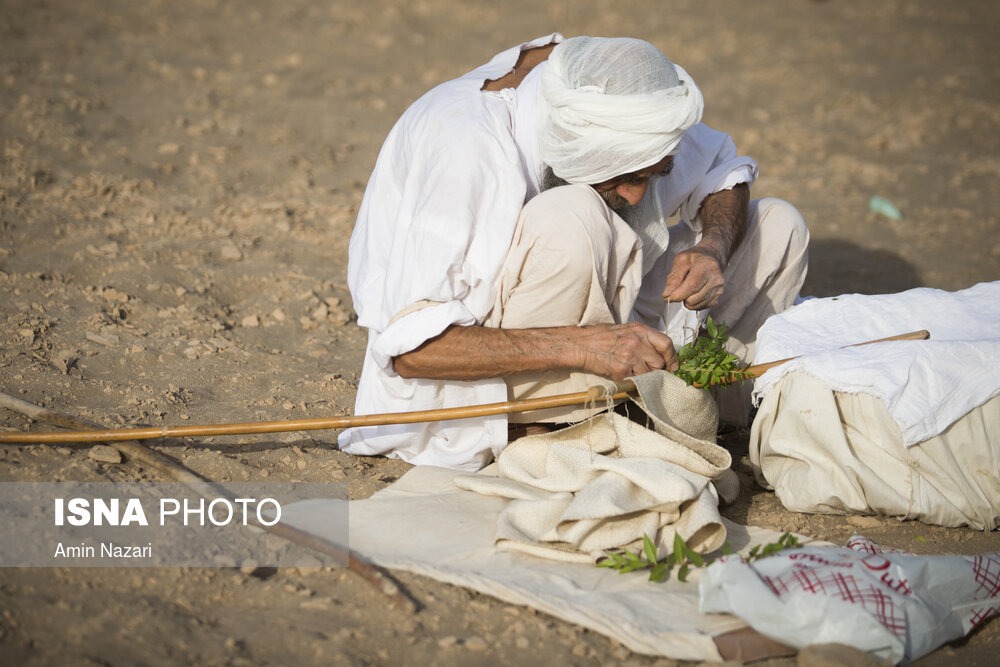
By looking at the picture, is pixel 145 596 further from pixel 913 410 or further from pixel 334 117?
pixel 334 117

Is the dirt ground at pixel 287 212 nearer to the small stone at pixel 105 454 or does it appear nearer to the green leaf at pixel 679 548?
the small stone at pixel 105 454

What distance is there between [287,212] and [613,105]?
3.09 m

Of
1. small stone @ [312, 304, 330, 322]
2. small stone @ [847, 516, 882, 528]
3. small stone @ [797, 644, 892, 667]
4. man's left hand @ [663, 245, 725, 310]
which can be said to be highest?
man's left hand @ [663, 245, 725, 310]

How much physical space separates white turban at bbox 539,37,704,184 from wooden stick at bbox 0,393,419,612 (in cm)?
144

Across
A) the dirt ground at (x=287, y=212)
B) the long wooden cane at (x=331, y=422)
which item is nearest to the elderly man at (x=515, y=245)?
the long wooden cane at (x=331, y=422)

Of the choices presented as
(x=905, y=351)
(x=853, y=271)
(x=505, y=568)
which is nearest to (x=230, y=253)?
(x=505, y=568)

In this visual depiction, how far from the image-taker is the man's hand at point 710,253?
11.0ft

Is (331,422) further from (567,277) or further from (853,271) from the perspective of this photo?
(853,271)

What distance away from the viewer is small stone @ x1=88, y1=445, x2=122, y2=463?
3.09 meters

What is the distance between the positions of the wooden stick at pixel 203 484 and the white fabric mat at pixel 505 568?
10cm

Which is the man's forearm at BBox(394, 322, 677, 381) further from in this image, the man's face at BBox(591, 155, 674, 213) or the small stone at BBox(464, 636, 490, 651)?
the small stone at BBox(464, 636, 490, 651)

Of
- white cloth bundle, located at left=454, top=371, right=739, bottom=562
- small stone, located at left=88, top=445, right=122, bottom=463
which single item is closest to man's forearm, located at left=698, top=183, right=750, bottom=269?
white cloth bundle, located at left=454, top=371, right=739, bottom=562

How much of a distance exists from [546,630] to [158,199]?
3980 mm

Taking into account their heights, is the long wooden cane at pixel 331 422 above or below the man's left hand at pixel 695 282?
below
